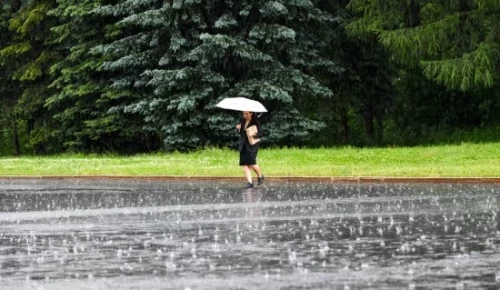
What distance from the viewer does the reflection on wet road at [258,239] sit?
34.7ft

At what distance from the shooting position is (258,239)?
46.4 ft

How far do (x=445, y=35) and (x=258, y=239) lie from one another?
31.5 m

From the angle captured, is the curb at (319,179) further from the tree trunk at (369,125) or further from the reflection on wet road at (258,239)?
the tree trunk at (369,125)

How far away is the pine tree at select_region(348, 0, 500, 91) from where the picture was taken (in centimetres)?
4166

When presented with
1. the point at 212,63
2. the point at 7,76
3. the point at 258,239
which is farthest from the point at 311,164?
the point at 7,76

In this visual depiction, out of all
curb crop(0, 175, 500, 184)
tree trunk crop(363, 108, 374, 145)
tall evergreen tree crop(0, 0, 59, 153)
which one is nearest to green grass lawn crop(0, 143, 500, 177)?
curb crop(0, 175, 500, 184)

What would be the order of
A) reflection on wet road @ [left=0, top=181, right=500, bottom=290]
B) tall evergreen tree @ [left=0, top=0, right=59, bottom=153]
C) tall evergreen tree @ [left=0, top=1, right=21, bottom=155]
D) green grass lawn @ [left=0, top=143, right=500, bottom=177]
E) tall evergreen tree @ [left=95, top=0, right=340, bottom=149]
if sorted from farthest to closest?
tall evergreen tree @ [left=0, top=1, right=21, bottom=155], tall evergreen tree @ [left=0, top=0, right=59, bottom=153], tall evergreen tree @ [left=95, top=0, right=340, bottom=149], green grass lawn @ [left=0, top=143, right=500, bottom=177], reflection on wet road @ [left=0, top=181, right=500, bottom=290]

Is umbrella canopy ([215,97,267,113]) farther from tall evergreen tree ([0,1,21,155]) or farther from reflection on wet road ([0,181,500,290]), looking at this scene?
tall evergreen tree ([0,1,21,155])

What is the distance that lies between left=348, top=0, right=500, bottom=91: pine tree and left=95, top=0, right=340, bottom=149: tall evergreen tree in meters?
2.24

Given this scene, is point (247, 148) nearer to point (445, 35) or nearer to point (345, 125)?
point (445, 35)

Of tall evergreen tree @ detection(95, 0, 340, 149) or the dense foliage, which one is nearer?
tall evergreen tree @ detection(95, 0, 340, 149)

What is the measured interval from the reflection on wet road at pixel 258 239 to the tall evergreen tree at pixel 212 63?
18670 mm

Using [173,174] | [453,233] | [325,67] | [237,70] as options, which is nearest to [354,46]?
[325,67]

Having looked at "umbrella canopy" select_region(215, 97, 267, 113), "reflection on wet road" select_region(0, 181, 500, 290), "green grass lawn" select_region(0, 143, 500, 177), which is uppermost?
"umbrella canopy" select_region(215, 97, 267, 113)
